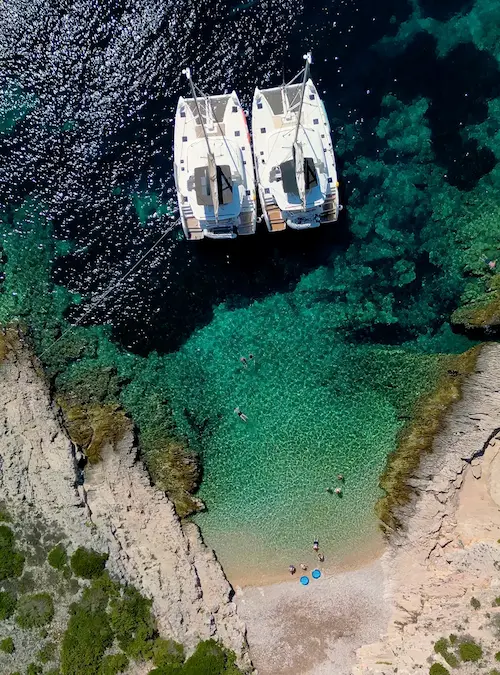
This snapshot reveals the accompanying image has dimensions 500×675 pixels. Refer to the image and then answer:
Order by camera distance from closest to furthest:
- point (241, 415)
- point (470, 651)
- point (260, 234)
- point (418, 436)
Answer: point (470, 651) → point (418, 436) → point (241, 415) → point (260, 234)

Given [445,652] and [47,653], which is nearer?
[47,653]

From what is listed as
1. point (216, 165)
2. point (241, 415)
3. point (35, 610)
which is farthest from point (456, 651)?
point (216, 165)

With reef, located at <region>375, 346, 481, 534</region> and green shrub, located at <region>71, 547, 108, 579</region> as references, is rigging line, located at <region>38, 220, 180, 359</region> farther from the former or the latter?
reef, located at <region>375, 346, 481, 534</region>

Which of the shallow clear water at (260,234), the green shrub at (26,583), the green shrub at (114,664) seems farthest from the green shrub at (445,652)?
the green shrub at (26,583)

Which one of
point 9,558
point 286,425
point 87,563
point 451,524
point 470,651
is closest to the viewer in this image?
point 470,651

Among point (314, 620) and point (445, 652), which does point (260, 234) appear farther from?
point (445, 652)

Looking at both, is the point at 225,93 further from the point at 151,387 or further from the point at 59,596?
the point at 59,596

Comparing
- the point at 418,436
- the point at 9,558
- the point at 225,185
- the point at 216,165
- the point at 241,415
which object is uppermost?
the point at 216,165
